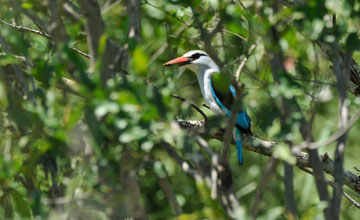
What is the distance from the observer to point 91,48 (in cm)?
238

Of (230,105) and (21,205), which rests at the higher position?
(21,205)

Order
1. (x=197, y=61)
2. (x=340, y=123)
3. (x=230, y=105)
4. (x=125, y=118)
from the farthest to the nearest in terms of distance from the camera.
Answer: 1. (x=197, y=61)
2. (x=230, y=105)
3. (x=340, y=123)
4. (x=125, y=118)

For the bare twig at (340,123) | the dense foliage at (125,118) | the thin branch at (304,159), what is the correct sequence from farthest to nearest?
the thin branch at (304,159)
the bare twig at (340,123)
the dense foliage at (125,118)

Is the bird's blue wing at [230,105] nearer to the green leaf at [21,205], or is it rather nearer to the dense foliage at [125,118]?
the dense foliage at [125,118]

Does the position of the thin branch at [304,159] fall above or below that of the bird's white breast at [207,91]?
below

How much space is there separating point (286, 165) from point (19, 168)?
996mm

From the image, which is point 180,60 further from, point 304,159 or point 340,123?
point 340,123

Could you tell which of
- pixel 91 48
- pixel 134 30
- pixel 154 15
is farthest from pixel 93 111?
pixel 154 15

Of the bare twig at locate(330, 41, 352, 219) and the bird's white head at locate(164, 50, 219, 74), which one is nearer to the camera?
the bare twig at locate(330, 41, 352, 219)

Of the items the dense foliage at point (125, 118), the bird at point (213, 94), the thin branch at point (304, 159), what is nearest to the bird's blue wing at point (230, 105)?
the bird at point (213, 94)

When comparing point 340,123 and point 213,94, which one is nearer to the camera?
point 340,123

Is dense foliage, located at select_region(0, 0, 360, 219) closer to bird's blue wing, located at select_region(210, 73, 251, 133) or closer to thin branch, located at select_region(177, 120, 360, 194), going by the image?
thin branch, located at select_region(177, 120, 360, 194)

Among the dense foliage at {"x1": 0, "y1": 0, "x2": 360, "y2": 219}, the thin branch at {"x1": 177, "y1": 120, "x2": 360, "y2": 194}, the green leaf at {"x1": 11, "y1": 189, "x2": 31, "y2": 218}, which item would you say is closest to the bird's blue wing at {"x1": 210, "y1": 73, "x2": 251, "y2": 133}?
the thin branch at {"x1": 177, "y1": 120, "x2": 360, "y2": 194}

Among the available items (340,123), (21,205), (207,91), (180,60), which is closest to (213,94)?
(207,91)
